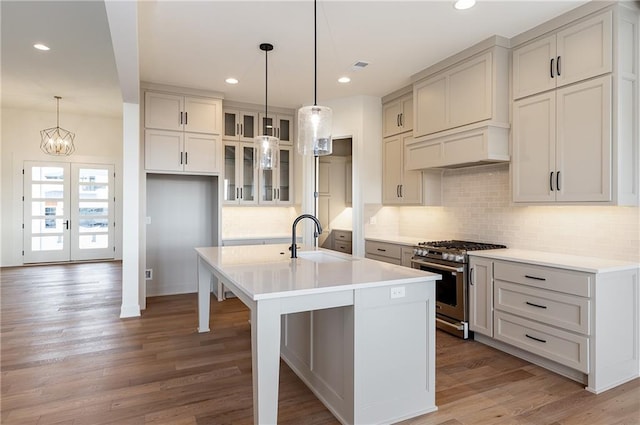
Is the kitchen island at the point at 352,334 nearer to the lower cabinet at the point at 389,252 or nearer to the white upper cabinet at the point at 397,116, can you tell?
the lower cabinet at the point at 389,252

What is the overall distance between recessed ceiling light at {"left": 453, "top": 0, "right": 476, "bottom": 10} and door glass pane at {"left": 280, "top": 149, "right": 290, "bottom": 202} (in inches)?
137

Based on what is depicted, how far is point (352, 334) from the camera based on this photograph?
206 cm

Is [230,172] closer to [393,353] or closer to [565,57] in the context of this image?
[393,353]

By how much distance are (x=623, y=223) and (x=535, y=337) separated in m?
1.14

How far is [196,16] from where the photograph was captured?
3.00m

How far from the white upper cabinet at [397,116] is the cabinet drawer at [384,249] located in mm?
1493

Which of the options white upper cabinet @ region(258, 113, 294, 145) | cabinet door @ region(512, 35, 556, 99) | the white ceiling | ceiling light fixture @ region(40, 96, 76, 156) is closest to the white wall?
ceiling light fixture @ region(40, 96, 76, 156)

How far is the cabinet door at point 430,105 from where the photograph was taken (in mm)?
3912

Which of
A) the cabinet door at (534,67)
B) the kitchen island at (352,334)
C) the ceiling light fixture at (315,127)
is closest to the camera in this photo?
the kitchen island at (352,334)

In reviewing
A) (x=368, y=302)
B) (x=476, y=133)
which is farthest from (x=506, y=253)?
(x=368, y=302)

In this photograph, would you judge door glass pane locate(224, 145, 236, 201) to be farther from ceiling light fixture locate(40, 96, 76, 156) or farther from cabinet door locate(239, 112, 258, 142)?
ceiling light fixture locate(40, 96, 76, 156)

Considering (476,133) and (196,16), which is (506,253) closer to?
(476,133)

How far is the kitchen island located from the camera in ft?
6.04

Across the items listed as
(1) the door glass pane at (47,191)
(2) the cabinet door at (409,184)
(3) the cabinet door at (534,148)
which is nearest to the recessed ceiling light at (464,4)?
(3) the cabinet door at (534,148)
